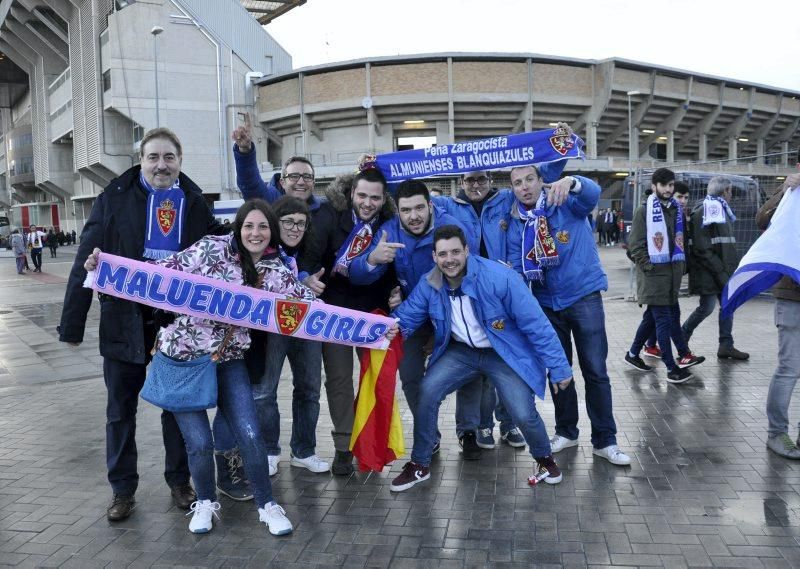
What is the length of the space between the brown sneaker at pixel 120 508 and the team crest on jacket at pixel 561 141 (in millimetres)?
3418

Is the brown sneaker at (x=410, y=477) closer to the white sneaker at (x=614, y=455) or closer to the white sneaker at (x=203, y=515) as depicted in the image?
the white sneaker at (x=203, y=515)

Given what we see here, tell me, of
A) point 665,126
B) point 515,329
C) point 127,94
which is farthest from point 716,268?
point 665,126

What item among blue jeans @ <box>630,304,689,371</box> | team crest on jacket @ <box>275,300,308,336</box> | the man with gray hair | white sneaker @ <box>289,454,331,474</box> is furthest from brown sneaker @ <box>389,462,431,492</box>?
the man with gray hair

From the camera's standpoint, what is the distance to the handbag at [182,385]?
3568mm

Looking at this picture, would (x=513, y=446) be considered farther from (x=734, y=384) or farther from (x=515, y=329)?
(x=734, y=384)

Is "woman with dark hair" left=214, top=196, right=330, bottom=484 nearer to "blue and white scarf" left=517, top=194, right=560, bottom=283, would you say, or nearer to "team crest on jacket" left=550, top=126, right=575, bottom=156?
"blue and white scarf" left=517, top=194, right=560, bottom=283

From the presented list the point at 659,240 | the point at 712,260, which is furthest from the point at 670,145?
the point at 659,240

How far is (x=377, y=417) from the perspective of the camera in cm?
445

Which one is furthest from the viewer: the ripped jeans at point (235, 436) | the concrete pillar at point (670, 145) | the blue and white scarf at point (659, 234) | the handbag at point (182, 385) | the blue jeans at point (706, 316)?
the concrete pillar at point (670, 145)

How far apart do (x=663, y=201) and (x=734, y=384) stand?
1.90 metres

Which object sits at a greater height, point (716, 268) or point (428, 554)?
point (716, 268)

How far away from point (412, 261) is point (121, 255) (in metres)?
1.79

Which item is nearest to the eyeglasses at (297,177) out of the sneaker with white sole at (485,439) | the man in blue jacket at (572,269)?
the man in blue jacket at (572,269)

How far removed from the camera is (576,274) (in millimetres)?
4508
